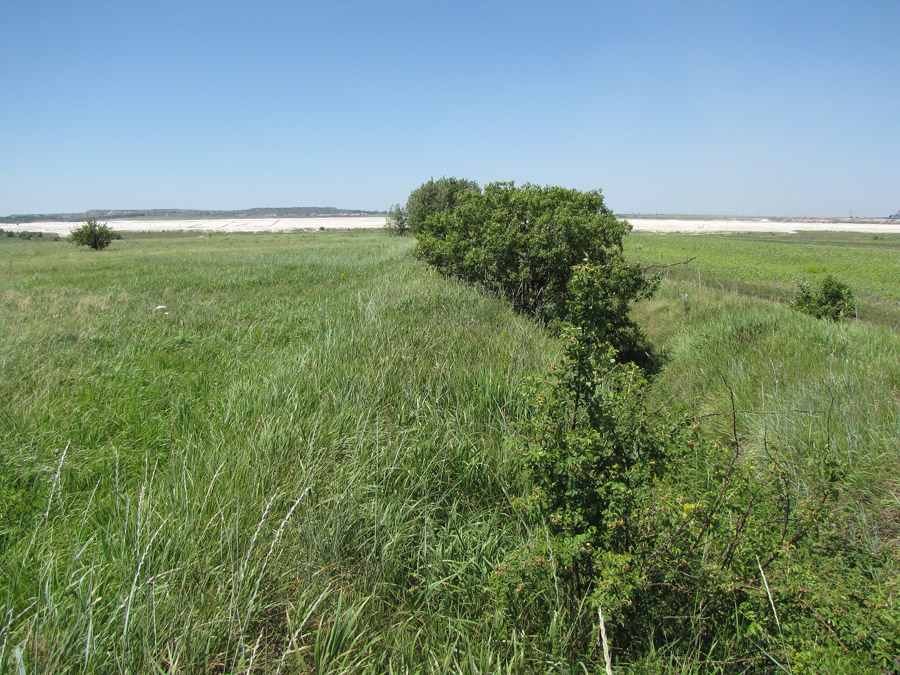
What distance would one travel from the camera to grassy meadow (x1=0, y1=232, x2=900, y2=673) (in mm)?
1772

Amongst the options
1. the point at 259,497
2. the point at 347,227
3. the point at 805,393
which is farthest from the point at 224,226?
the point at 805,393

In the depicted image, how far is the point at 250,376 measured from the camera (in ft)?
14.8

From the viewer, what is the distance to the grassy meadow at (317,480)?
177cm

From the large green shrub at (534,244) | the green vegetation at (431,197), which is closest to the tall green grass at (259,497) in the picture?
the large green shrub at (534,244)

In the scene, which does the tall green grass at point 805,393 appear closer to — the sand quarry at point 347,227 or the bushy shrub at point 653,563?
the bushy shrub at point 653,563

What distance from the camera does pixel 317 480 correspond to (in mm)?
2629

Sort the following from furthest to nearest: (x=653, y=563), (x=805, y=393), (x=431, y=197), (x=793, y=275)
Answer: (x=431, y=197) → (x=793, y=275) → (x=805, y=393) → (x=653, y=563)

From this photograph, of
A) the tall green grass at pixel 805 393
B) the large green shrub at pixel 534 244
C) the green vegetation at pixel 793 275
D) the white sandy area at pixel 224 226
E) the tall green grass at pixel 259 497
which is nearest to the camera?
the tall green grass at pixel 259 497

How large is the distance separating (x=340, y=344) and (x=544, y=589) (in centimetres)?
337

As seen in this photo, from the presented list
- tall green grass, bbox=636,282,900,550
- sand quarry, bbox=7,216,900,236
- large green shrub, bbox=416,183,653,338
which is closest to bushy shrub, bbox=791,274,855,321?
tall green grass, bbox=636,282,900,550

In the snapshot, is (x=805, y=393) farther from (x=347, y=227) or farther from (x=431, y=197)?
(x=347, y=227)

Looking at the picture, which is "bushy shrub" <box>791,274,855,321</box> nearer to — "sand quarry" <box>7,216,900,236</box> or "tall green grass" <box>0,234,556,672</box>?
"tall green grass" <box>0,234,556,672</box>

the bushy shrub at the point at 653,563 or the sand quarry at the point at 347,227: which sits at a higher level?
the sand quarry at the point at 347,227

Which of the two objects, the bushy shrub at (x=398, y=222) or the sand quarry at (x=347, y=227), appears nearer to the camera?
the bushy shrub at (x=398, y=222)
